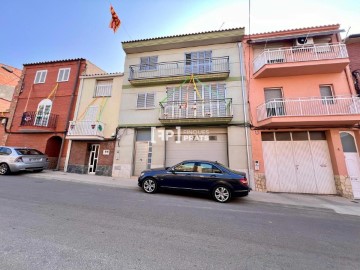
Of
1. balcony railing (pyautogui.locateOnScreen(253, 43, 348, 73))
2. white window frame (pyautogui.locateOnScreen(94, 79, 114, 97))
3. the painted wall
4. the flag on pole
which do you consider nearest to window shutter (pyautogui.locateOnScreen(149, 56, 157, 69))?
the painted wall

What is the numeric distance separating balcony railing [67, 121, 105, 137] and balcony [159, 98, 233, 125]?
4.55m

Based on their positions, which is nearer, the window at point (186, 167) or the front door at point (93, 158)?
the window at point (186, 167)

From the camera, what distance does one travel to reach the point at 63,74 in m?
13.9

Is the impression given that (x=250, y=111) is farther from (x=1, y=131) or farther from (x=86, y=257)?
(x=1, y=131)

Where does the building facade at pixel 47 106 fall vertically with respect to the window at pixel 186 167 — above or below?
above

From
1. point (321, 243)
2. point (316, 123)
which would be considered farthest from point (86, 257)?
point (316, 123)

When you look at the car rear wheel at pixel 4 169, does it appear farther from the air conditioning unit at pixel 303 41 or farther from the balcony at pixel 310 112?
the air conditioning unit at pixel 303 41

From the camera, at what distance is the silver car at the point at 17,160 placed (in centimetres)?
895

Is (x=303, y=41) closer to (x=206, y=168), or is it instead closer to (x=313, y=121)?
(x=313, y=121)

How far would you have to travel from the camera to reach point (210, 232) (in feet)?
11.6

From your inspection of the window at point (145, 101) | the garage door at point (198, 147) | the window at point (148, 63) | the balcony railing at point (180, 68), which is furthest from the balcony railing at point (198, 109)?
the window at point (148, 63)

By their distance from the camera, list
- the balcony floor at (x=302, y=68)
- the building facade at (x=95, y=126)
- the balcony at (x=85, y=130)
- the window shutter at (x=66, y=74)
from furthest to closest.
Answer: the window shutter at (x=66, y=74) → the building facade at (x=95, y=126) → the balcony at (x=85, y=130) → the balcony floor at (x=302, y=68)

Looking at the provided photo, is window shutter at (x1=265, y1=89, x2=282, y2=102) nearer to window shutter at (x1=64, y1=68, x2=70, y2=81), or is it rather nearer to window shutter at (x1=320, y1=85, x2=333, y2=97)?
window shutter at (x1=320, y1=85, x2=333, y2=97)

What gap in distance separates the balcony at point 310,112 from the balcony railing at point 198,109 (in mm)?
2054
